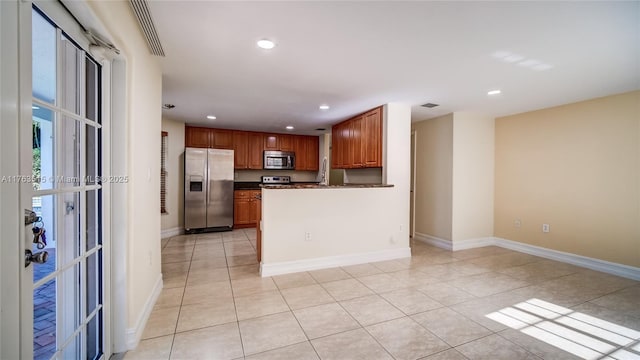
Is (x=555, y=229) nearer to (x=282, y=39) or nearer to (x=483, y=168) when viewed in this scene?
(x=483, y=168)

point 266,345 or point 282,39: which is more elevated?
point 282,39

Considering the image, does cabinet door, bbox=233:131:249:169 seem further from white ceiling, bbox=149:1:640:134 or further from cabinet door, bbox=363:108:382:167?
cabinet door, bbox=363:108:382:167

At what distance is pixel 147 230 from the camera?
220cm

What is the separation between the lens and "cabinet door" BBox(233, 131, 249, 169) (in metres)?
6.16

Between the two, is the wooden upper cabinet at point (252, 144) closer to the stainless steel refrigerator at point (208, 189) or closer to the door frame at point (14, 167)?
the stainless steel refrigerator at point (208, 189)

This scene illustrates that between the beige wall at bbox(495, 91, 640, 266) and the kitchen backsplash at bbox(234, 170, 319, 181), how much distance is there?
4371 millimetres

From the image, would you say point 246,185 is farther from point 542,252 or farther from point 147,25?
point 542,252

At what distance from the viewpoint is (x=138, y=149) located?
1.92m

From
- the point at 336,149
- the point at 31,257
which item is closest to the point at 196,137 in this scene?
the point at 336,149

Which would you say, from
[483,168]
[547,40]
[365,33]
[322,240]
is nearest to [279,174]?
[322,240]

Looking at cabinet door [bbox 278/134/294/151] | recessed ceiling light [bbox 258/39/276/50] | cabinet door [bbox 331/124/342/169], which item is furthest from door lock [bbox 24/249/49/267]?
cabinet door [bbox 278/134/294/151]

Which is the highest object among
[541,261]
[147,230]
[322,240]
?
[147,230]

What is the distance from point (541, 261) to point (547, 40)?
332 centimetres

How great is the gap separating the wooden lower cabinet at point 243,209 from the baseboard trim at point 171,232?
109cm
